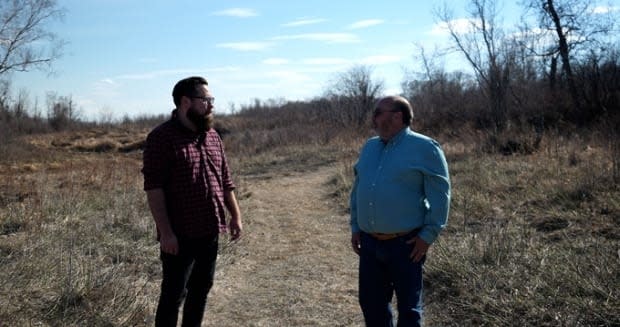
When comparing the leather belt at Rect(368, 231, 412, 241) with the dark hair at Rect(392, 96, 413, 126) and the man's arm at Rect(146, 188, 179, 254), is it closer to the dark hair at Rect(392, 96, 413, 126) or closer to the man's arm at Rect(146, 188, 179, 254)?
the dark hair at Rect(392, 96, 413, 126)

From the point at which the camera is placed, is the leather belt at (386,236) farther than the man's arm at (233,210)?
No

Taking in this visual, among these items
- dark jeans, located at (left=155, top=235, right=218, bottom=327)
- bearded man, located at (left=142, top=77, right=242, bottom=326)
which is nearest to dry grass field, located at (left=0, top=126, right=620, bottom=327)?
dark jeans, located at (left=155, top=235, right=218, bottom=327)

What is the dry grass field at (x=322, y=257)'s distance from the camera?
13.0 ft

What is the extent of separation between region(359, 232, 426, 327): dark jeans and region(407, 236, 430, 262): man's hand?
29mm

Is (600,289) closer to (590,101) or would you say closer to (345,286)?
(345,286)

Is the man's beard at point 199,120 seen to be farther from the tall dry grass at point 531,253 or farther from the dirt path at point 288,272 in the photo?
the tall dry grass at point 531,253

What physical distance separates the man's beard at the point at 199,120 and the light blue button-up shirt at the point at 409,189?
43.1 inches

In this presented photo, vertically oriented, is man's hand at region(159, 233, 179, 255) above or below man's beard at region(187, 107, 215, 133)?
below

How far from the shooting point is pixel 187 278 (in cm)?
337

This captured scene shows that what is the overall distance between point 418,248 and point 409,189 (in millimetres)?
325

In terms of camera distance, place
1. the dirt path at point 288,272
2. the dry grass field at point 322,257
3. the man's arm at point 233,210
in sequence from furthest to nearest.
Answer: the dirt path at point 288,272 < the dry grass field at point 322,257 < the man's arm at point 233,210

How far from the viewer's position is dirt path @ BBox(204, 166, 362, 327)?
472 centimetres

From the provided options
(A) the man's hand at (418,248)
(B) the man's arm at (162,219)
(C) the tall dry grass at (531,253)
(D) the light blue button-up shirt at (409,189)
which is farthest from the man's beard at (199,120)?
(C) the tall dry grass at (531,253)

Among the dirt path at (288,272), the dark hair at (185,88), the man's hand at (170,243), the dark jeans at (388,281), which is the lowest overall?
the dirt path at (288,272)
